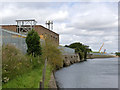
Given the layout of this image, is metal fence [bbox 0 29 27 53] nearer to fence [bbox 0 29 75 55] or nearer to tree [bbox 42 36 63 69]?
fence [bbox 0 29 75 55]

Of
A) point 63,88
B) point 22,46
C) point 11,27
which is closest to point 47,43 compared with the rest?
point 22,46

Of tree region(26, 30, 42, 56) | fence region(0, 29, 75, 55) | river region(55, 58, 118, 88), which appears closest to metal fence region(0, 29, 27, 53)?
fence region(0, 29, 75, 55)

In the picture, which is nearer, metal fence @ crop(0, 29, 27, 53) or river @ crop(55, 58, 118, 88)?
metal fence @ crop(0, 29, 27, 53)

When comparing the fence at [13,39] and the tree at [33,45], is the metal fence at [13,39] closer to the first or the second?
the fence at [13,39]

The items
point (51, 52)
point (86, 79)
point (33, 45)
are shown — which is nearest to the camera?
point (33, 45)

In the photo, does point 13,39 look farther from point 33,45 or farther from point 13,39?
point 33,45

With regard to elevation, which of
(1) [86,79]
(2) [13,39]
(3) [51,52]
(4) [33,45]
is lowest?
(1) [86,79]

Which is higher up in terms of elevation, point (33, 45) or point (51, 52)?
point (33, 45)

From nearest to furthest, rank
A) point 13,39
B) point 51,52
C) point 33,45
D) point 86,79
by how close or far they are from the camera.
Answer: point 13,39 < point 33,45 < point 86,79 < point 51,52

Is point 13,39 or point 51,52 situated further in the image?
point 51,52

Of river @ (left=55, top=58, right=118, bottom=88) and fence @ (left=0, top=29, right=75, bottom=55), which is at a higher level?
fence @ (left=0, top=29, right=75, bottom=55)

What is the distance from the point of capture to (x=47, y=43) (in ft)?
92.8

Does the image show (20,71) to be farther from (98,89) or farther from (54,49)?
(54,49)

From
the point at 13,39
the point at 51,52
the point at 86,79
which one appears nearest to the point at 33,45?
the point at 13,39
